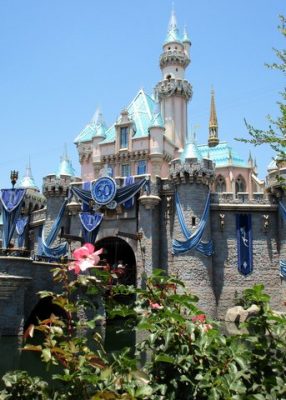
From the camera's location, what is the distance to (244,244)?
88.4 ft

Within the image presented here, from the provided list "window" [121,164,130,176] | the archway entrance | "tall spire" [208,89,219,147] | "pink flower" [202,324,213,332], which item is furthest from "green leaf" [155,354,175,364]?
"tall spire" [208,89,219,147]

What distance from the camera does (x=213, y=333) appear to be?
3941 millimetres

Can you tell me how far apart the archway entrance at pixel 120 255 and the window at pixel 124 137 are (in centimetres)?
797

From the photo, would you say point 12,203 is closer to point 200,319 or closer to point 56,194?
point 56,194

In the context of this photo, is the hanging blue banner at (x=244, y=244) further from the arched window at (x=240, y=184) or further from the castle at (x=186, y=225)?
the arched window at (x=240, y=184)

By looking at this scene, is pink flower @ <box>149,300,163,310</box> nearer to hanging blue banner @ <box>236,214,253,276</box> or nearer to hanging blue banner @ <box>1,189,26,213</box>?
hanging blue banner @ <box>1,189,26,213</box>

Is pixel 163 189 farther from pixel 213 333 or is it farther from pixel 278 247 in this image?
pixel 213 333

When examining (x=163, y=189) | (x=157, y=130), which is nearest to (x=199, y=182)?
(x=163, y=189)

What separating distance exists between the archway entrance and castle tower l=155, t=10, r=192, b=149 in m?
10.4

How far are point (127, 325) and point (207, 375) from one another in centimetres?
97

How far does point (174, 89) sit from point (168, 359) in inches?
1421

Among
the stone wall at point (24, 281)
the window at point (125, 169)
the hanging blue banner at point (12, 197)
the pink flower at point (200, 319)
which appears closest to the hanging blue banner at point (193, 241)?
the stone wall at point (24, 281)

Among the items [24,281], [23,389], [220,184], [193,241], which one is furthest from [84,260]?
[220,184]

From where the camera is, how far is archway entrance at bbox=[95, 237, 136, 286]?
2944 cm
